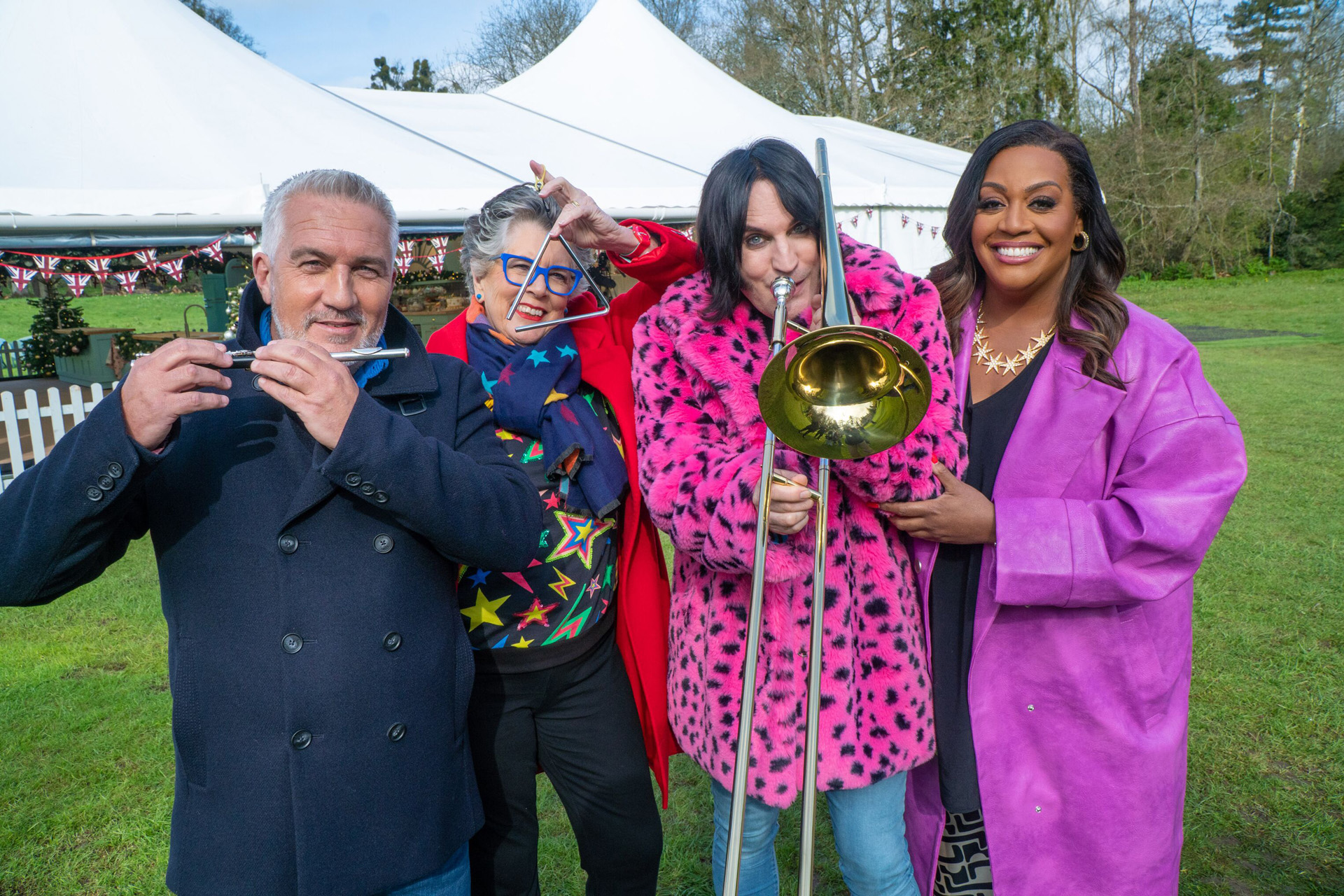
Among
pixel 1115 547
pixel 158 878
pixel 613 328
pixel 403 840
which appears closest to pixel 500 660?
pixel 403 840

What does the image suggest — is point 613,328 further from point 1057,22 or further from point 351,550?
point 1057,22

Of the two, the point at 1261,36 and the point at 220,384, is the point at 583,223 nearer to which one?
the point at 220,384

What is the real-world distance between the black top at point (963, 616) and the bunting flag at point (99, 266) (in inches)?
266

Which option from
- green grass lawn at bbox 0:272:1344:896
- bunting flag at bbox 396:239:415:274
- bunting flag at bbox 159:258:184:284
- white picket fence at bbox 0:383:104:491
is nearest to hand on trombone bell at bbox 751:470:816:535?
green grass lawn at bbox 0:272:1344:896

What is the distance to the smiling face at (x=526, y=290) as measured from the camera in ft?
8.05

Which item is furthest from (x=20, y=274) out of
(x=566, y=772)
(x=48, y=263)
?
(x=566, y=772)

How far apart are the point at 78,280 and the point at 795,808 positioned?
250 inches

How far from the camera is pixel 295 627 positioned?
5.14ft

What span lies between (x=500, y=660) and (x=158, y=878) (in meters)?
2.07

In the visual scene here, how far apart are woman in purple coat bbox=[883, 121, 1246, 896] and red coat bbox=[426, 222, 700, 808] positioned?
729 millimetres

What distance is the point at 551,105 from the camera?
35.8ft

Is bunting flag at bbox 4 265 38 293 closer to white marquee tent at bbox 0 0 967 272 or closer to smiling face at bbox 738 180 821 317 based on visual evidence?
white marquee tent at bbox 0 0 967 272

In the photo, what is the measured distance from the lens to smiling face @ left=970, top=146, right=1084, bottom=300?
207 centimetres

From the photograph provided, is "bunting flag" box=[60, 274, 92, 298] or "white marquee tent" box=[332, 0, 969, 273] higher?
"white marquee tent" box=[332, 0, 969, 273]
